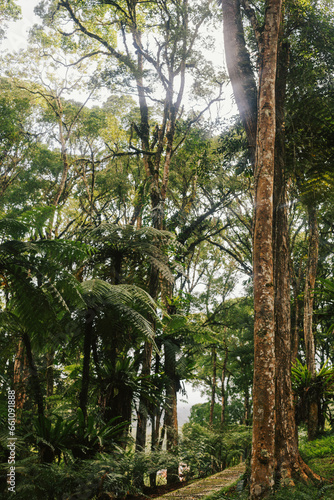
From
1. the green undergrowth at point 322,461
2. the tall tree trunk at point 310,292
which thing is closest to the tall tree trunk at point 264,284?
the green undergrowth at point 322,461

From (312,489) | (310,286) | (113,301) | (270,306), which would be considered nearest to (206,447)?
(312,489)

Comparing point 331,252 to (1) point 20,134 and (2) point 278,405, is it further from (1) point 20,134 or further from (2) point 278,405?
(1) point 20,134

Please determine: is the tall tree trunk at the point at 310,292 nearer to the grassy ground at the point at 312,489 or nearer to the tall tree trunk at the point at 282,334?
the grassy ground at the point at 312,489

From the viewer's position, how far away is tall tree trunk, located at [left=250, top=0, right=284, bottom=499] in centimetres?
293

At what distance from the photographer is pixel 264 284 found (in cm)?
350

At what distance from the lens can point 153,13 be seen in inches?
367

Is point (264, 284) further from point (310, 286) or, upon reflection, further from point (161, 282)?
point (310, 286)

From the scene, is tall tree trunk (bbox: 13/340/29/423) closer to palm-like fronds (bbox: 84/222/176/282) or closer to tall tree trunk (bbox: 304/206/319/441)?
palm-like fronds (bbox: 84/222/176/282)

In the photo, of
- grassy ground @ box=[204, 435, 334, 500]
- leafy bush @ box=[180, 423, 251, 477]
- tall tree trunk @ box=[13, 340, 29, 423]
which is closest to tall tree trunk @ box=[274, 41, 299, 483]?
grassy ground @ box=[204, 435, 334, 500]

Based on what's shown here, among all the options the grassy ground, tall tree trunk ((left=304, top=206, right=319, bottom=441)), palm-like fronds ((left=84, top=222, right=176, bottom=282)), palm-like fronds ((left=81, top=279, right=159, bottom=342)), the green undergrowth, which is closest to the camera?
the grassy ground

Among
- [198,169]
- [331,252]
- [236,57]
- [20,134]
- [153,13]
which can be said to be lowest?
[331,252]

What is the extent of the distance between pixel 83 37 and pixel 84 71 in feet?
8.10

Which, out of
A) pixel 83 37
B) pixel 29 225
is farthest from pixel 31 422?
pixel 83 37

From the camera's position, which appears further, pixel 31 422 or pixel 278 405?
pixel 31 422
